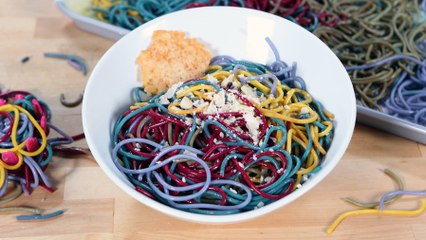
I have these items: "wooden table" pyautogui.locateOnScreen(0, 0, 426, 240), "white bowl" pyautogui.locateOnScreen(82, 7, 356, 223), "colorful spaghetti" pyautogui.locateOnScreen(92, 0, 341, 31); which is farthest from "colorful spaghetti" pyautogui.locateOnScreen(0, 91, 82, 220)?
"colorful spaghetti" pyautogui.locateOnScreen(92, 0, 341, 31)

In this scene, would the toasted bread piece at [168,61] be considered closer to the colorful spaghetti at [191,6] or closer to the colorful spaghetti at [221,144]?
the colorful spaghetti at [221,144]

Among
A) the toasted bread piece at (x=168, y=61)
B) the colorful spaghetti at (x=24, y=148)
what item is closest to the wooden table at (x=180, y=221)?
the colorful spaghetti at (x=24, y=148)

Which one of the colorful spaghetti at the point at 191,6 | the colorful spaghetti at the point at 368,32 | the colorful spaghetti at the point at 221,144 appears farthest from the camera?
the colorful spaghetti at the point at 191,6

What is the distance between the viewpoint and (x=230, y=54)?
35.9 inches

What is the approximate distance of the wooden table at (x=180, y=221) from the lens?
79cm

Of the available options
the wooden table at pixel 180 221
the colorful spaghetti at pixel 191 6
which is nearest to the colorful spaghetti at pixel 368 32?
the colorful spaghetti at pixel 191 6

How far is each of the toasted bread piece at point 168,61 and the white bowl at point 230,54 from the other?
15mm

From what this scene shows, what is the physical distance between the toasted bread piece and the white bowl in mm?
15

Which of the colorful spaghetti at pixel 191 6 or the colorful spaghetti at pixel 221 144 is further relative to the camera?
the colorful spaghetti at pixel 191 6

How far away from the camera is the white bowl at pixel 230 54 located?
759 millimetres

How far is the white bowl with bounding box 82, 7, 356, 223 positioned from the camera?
76 centimetres

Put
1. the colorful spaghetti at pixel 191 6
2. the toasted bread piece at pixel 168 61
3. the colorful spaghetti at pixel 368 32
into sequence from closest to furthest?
the toasted bread piece at pixel 168 61
the colorful spaghetti at pixel 368 32
the colorful spaghetti at pixel 191 6

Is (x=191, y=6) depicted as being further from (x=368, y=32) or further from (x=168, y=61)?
(x=368, y=32)

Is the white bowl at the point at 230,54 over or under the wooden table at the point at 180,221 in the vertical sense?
over
